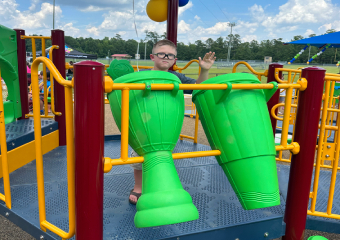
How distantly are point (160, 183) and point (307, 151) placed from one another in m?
0.99

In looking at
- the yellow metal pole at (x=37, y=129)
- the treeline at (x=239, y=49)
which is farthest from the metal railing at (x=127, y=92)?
the treeline at (x=239, y=49)

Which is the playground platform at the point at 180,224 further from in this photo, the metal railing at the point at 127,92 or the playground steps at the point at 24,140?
the metal railing at the point at 127,92

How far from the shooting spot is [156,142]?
1.46m

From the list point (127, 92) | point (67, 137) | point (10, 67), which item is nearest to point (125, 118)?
point (127, 92)

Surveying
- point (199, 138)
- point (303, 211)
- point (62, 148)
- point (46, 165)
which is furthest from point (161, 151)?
point (199, 138)

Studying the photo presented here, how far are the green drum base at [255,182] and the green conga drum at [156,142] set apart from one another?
327 mm

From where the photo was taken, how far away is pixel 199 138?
251 inches

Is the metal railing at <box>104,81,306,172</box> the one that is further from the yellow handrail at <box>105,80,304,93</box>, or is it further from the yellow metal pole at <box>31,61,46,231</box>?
the yellow metal pole at <box>31,61,46,231</box>

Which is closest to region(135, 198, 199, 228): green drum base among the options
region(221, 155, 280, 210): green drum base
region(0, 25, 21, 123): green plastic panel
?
region(221, 155, 280, 210): green drum base

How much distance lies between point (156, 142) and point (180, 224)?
0.67 metres

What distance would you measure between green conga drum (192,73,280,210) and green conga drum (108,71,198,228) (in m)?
0.22

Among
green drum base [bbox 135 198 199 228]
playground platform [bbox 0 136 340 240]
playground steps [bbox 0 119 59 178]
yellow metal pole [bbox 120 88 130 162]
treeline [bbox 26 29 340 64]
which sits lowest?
playground platform [bbox 0 136 340 240]

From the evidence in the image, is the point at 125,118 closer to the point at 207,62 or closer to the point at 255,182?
the point at 255,182

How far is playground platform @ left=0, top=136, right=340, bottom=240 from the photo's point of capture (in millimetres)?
1761
